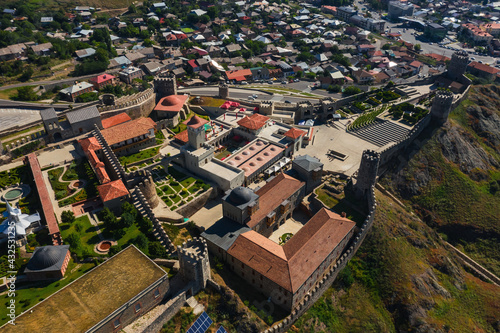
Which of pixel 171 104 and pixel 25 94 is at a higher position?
pixel 171 104

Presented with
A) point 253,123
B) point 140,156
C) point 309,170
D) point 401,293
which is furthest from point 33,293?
point 253,123

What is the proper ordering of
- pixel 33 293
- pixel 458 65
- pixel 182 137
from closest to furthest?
pixel 33 293
pixel 182 137
pixel 458 65

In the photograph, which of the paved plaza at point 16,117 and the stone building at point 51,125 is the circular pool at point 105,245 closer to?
the stone building at point 51,125

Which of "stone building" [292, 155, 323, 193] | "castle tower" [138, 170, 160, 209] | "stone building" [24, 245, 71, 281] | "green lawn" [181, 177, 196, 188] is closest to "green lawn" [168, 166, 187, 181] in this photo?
"green lawn" [181, 177, 196, 188]

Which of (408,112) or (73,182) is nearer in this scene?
(73,182)

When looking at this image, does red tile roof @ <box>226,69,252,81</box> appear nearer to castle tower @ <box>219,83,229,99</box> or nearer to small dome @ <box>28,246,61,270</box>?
castle tower @ <box>219,83,229,99</box>

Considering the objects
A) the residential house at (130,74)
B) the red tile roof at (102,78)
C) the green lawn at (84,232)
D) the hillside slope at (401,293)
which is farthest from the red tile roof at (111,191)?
the residential house at (130,74)

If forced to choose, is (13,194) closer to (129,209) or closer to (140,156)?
(129,209)
